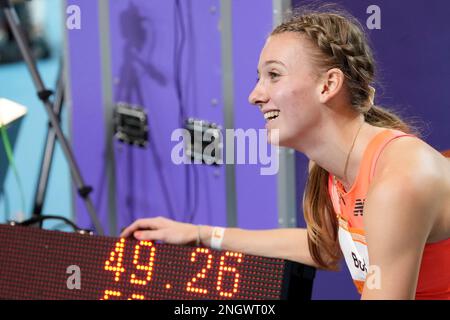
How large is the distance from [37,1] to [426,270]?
6.31 meters

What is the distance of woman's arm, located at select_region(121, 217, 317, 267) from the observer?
1.91 meters

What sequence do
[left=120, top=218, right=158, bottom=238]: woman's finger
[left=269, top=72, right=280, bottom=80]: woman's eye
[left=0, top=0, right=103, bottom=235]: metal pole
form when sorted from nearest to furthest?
[left=269, top=72, right=280, bottom=80]: woman's eye < [left=120, top=218, right=158, bottom=238]: woman's finger < [left=0, top=0, right=103, bottom=235]: metal pole

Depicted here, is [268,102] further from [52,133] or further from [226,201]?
[52,133]

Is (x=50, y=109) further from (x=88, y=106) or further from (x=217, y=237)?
(x=217, y=237)

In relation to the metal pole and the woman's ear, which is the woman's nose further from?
the metal pole

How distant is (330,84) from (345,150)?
0.14m

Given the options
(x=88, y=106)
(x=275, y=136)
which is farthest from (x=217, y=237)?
(x=88, y=106)

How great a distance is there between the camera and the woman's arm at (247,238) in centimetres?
191

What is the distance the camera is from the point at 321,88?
1.71m

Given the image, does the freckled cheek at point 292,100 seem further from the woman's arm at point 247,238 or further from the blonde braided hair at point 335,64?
the woman's arm at point 247,238

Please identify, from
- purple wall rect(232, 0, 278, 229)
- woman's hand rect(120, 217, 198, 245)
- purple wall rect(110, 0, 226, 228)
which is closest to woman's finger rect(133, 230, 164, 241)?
woman's hand rect(120, 217, 198, 245)

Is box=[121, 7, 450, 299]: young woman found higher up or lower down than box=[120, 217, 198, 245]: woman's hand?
higher up

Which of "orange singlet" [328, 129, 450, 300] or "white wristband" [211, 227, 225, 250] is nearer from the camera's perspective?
"orange singlet" [328, 129, 450, 300]

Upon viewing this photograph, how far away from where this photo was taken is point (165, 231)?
193 centimetres
